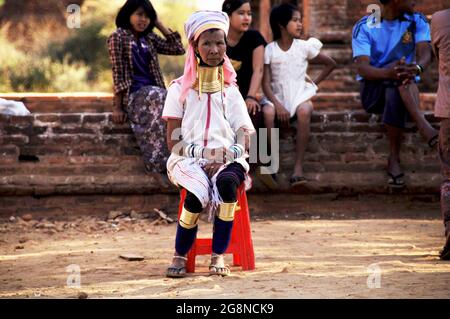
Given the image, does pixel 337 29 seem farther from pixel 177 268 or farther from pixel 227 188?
pixel 177 268

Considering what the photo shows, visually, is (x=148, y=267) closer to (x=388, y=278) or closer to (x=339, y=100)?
(x=388, y=278)

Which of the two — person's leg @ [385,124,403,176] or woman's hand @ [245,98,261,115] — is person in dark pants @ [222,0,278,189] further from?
person's leg @ [385,124,403,176]

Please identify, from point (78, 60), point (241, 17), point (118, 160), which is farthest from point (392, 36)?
point (78, 60)

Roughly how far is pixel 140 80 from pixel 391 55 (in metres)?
2.26

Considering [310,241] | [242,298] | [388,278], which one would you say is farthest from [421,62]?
[242,298]

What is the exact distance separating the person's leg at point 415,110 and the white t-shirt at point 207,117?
2770 mm

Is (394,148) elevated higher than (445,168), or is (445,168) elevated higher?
(445,168)

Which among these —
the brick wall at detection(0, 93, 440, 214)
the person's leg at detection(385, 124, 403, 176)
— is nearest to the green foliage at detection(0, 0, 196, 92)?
the brick wall at detection(0, 93, 440, 214)

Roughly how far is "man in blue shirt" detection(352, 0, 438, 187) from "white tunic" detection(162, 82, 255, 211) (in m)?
2.82

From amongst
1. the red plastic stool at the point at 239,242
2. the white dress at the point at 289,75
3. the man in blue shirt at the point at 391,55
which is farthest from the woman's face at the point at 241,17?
the red plastic stool at the point at 239,242

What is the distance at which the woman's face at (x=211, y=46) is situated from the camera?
18.7ft

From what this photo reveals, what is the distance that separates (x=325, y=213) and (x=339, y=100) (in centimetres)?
156

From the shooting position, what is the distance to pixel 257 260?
6.23m

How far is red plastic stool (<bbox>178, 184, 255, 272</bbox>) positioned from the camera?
5828 millimetres
